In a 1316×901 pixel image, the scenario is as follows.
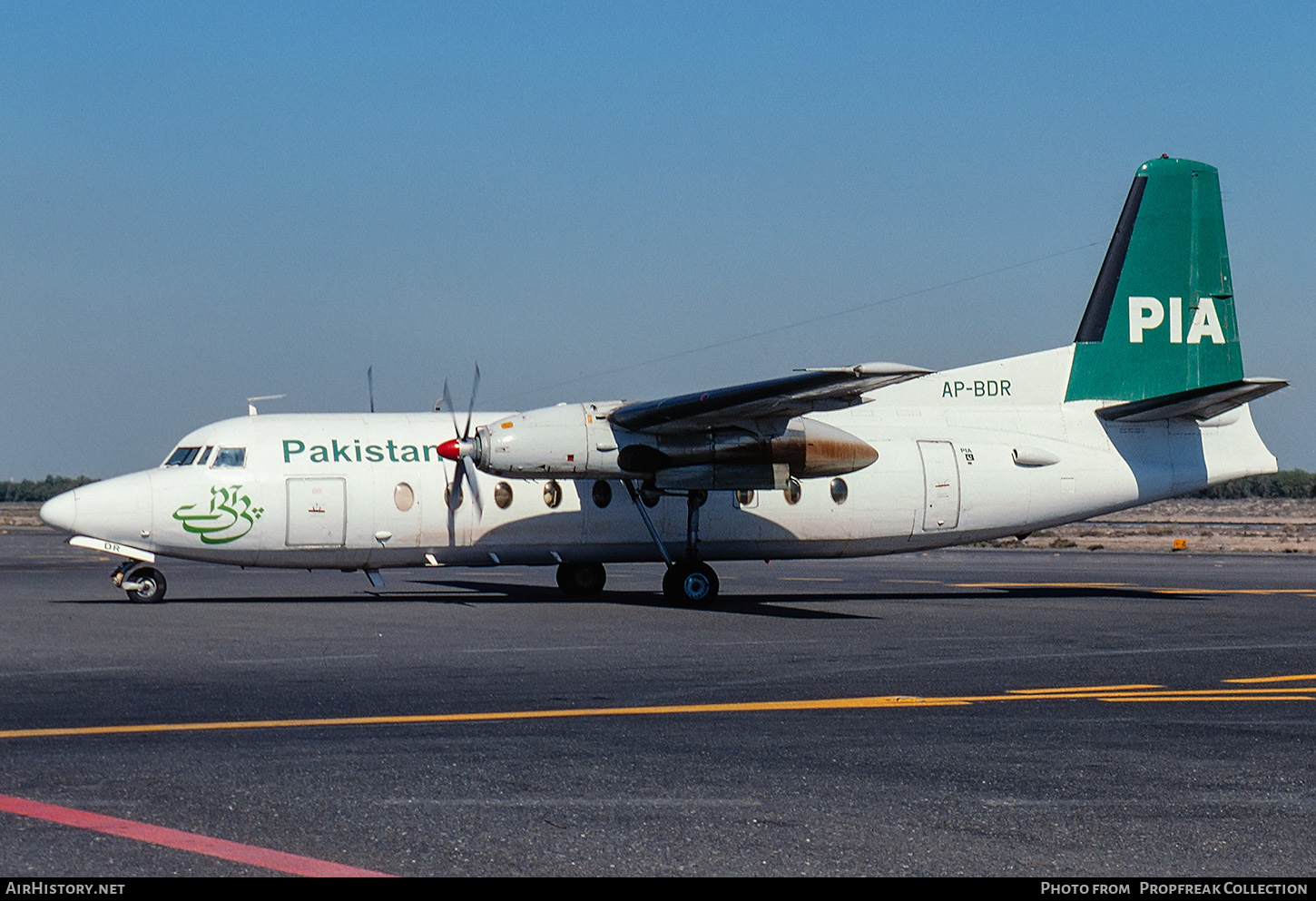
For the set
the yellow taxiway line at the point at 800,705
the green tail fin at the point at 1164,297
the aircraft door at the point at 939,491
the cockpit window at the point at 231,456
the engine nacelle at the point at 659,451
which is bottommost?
the yellow taxiway line at the point at 800,705

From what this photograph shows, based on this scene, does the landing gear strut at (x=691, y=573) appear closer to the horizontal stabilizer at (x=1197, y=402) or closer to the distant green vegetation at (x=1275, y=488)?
the horizontal stabilizer at (x=1197, y=402)

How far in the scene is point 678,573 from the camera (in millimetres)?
22250

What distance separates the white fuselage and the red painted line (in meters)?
15.0

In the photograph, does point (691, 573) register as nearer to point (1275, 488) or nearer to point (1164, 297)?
point (1164, 297)

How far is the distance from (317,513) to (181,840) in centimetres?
1604

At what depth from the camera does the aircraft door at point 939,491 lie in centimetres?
2405

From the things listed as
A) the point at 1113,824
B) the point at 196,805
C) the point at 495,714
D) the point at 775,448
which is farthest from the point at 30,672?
the point at 775,448

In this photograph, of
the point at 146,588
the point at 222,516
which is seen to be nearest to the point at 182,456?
the point at 222,516

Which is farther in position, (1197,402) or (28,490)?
(28,490)

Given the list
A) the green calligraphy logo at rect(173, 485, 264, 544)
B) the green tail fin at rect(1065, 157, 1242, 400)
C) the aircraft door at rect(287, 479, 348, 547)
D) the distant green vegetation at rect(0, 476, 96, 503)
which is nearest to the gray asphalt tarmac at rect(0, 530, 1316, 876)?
the green calligraphy logo at rect(173, 485, 264, 544)

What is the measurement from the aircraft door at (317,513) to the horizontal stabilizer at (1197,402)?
44.8ft

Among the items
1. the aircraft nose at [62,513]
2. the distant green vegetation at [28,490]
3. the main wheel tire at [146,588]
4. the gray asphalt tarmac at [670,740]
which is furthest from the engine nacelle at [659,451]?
the distant green vegetation at [28,490]

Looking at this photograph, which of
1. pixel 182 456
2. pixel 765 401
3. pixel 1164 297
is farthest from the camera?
pixel 1164 297

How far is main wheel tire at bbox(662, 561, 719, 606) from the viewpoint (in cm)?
2211
